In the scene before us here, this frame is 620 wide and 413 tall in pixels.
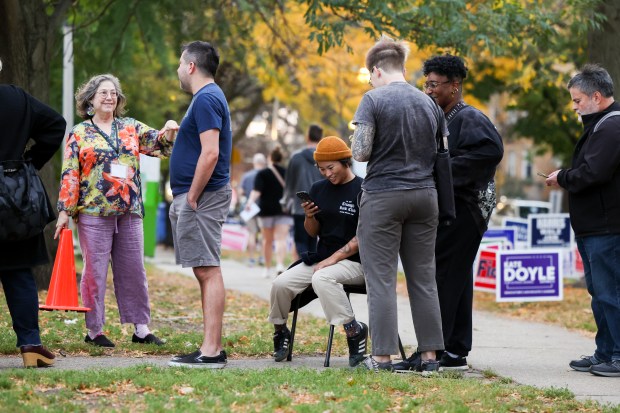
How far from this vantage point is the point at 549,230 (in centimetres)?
1677

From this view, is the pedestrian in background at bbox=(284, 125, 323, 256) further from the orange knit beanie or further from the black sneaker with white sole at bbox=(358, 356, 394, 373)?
the black sneaker with white sole at bbox=(358, 356, 394, 373)

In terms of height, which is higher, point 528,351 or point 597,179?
point 597,179

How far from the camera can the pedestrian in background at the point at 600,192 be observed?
7305mm

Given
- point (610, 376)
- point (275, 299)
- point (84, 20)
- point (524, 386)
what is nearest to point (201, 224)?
point (275, 299)

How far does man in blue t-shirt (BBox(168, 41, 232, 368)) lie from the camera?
693 centimetres

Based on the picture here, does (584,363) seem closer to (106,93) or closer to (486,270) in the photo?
(106,93)

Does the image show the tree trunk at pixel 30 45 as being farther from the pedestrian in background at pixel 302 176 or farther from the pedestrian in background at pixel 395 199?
the pedestrian in background at pixel 395 199

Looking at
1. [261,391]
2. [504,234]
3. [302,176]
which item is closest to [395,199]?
[261,391]

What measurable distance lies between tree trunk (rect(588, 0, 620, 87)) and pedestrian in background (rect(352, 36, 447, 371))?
6473mm

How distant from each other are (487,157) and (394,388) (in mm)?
1821

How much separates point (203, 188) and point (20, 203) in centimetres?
113

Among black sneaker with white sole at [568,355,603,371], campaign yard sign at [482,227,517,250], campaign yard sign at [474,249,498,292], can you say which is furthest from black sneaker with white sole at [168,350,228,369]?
campaign yard sign at [482,227,517,250]

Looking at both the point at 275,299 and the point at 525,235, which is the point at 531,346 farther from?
the point at 525,235

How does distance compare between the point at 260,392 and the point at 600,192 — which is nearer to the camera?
the point at 260,392
